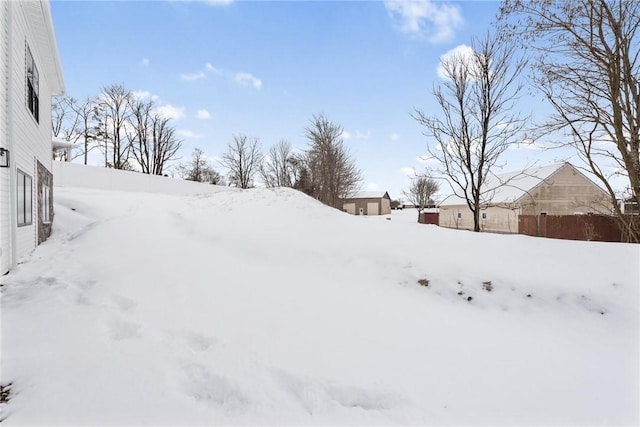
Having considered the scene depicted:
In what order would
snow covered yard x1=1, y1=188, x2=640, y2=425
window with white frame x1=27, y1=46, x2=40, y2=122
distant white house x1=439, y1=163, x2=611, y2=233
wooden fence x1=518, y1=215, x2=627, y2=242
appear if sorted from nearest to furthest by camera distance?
snow covered yard x1=1, y1=188, x2=640, y2=425 < window with white frame x1=27, y1=46, x2=40, y2=122 < wooden fence x1=518, y1=215, x2=627, y2=242 < distant white house x1=439, y1=163, x2=611, y2=233

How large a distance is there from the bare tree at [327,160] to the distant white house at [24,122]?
16171 mm

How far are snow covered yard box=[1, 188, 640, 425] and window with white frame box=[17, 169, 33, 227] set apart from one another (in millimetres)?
771

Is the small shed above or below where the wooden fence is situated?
above

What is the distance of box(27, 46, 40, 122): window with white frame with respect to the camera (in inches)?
242

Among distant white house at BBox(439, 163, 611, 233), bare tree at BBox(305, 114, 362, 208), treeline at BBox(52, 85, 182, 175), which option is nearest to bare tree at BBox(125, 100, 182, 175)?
treeline at BBox(52, 85, 182, 175)

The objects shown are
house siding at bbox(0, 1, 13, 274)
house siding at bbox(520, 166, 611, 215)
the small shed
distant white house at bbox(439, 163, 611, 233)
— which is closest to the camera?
house siding at bbox(0, 1, 13, 274)

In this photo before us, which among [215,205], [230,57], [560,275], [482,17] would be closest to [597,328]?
[560,275]

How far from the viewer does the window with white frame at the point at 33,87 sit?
242 inches

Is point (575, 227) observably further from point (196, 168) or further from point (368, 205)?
point (196, 168)

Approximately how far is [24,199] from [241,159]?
3305 centimetres

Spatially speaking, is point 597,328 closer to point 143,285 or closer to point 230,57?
point 143,285

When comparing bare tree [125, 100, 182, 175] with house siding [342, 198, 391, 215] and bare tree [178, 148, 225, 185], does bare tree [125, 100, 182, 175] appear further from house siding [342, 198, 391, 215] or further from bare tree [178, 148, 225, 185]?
house siding [342, 198, 391, 215]

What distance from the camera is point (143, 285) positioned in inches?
176

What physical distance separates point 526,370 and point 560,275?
6.60ft
